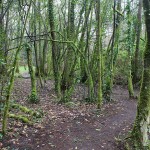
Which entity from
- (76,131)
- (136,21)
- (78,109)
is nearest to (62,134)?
(76,131)

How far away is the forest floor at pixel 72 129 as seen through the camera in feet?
23.6

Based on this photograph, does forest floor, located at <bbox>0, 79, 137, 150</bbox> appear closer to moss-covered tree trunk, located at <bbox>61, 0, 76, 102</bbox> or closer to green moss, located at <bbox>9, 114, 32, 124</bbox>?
green moss, located at <bbox>9, 114, 32, 124</bbox>

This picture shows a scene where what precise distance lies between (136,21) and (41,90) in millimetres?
8518

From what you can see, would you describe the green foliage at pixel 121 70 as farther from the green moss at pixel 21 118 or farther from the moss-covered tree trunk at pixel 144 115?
the moss-covered tree trunk at pixel 144 115

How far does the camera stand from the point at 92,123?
9.51 m

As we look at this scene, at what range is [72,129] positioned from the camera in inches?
338

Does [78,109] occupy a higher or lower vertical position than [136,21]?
lower

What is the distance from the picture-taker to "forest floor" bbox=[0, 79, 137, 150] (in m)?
7.19

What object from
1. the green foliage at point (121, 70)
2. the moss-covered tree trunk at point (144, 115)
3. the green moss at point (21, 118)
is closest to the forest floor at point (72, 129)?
the green moss at point (21, 118)

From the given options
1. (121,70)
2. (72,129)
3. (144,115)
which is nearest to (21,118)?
(72,129)

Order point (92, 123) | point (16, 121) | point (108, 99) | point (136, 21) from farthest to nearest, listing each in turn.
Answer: point (136, 21) < point (108, 99) < point (92, 123) < point (16, 121)

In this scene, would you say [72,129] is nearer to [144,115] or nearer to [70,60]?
[144,115]

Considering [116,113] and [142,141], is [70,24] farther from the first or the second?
[142,141]

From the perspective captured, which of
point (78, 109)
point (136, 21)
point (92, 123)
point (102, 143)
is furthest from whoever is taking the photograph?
point (136, 21)
